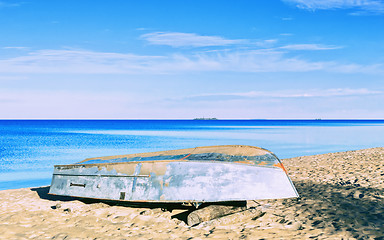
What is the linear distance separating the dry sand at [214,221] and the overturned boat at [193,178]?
41cm

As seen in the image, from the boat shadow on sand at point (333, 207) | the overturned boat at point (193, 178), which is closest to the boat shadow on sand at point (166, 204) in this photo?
the boat shadow on sand at point (333, 207)

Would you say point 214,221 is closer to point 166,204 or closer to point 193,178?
point 193,178

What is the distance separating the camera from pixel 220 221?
233 inches

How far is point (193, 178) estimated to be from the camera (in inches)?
255

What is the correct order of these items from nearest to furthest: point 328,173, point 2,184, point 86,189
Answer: point 86,189 → point 328,173 → point 2,184

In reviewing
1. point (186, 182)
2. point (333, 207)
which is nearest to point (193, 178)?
point (186, 182)

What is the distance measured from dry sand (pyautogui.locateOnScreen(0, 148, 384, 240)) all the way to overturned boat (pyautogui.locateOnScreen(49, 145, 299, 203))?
41 centimetres

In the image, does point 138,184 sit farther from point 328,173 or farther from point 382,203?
point 328,173

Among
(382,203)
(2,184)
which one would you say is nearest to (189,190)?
(382,203)

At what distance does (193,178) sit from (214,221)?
980 mm

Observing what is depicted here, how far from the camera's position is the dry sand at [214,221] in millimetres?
5438

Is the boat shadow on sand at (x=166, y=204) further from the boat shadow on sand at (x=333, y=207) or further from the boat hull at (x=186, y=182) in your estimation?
the boat hull at (x=186, y=182)

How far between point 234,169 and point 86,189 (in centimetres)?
348

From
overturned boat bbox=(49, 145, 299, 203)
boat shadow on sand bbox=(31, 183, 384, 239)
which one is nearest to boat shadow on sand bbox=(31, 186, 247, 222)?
boat shadow on sand bbox=(31, 183, 384, 239)
